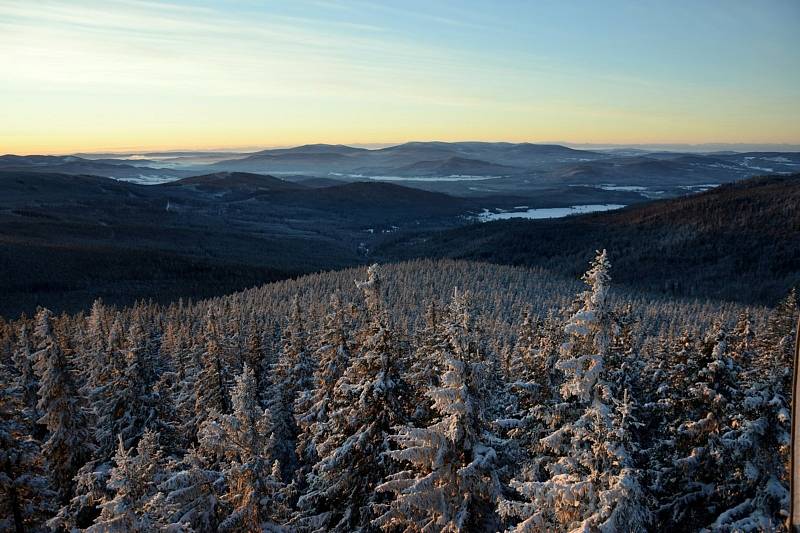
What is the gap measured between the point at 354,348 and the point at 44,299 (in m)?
174

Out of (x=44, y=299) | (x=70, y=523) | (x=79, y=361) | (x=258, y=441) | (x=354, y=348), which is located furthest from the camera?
(x=44, y=299)

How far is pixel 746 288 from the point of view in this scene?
178500 millimetres

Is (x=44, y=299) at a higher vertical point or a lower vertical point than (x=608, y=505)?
lower

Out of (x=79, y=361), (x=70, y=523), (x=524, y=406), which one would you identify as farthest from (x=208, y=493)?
(x=79, y=361)

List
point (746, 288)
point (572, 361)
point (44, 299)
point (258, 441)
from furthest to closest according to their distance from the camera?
point (746, 288) < point (44, 299) < point (258, 441) < point (572, 361)

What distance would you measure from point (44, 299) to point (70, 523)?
171 meters

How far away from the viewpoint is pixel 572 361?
13.4 m

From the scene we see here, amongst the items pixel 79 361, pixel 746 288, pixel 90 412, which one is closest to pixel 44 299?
pixel 79 361

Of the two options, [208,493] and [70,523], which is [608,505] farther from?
[70,523]

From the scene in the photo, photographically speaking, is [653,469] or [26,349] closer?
[653,469]

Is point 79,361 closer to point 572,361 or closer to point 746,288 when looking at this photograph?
point 572,361

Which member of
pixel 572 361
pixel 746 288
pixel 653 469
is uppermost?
pixel 572 361

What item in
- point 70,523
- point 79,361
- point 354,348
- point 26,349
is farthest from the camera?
point 79,361

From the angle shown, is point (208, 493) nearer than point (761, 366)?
Yes
